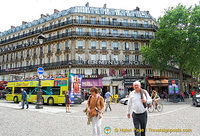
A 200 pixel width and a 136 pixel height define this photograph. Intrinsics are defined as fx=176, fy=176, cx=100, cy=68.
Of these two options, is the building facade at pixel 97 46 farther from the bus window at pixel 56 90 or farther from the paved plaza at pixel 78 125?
the paved plaza at pixel 78 125

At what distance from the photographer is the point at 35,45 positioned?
4003 cm

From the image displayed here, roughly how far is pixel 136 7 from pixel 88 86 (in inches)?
925

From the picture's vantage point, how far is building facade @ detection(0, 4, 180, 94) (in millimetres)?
33344

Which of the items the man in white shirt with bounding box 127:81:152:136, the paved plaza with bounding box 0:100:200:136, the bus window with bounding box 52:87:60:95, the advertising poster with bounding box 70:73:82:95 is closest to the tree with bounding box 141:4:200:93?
the advertising poster with bounding box 70:73:82:95

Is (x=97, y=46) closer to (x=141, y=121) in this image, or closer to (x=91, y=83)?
(x=91, y=83)

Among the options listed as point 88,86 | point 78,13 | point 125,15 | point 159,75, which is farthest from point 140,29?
point 88,86

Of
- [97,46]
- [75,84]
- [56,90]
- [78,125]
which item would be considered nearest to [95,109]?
[78,125]

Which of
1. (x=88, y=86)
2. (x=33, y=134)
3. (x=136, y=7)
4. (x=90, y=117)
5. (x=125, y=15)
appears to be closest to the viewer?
(x=90, y=117)

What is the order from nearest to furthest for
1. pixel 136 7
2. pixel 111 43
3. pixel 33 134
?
1. pixel 33 134
2. pixel 111 43
3. pixel 136 7

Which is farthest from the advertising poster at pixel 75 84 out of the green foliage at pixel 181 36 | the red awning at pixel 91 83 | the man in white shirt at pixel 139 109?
the green foliage at pixel 181 36

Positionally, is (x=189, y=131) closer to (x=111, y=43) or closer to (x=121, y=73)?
(x=121, y=73)

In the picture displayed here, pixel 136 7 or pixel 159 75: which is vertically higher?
pixel 136 7

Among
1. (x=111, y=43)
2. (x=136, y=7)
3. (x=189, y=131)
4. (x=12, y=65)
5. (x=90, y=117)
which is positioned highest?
(x=136, y=7)

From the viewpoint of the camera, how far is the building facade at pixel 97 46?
33344 millimetres
